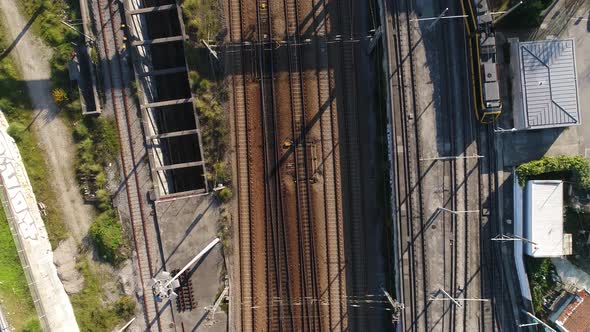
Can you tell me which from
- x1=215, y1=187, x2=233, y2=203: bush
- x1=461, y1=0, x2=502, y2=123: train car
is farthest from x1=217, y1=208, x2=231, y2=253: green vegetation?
x1=461, y1=0, x2=502, y2=123: train car

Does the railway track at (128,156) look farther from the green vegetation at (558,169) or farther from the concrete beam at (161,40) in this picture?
the green vegetation at (558,169)

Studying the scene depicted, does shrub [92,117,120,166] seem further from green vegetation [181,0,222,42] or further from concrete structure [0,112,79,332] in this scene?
green vegetation [181,0,222,42]

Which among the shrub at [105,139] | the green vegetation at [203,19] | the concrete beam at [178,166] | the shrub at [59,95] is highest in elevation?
the green vegetation at [203,19]

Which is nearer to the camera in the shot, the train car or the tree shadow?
the train car

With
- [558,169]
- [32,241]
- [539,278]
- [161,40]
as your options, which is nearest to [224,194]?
[161,40]

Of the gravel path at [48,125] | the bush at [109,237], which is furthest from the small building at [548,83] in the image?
the gravel path at [48,125]
